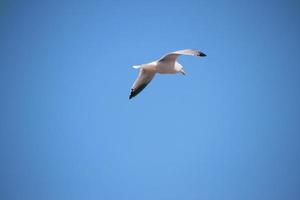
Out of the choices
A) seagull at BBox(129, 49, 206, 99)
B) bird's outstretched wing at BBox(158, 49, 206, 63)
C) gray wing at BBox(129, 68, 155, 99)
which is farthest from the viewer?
gray wing at BBox(129, 68, 155, 99)

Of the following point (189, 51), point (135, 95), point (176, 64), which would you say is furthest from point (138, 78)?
point (189, 51)

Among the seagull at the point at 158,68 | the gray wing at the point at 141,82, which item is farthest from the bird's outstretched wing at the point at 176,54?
the gray wing at the point at 141,82

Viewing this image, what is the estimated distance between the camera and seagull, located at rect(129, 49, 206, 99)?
5.67 meters

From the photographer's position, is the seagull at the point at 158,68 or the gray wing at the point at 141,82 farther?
the gray wing at the point at 141,82

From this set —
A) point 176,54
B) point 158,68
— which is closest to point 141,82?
point 158,68

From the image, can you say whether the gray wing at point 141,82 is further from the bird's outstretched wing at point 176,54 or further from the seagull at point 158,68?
the bird's outstretched wing at point 176,54

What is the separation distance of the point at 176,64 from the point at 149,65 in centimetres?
42

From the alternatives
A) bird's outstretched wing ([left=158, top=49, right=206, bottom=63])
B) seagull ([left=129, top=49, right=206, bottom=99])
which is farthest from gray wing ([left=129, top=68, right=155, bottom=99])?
bird's outstretched wing ([left=158, top=49, right=206, bottom=63])

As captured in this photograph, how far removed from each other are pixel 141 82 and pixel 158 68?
1.82 ft

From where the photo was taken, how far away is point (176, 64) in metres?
6.42

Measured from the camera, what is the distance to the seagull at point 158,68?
567 centimetres

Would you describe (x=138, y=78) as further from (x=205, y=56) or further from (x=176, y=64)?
(x=205, y=56)

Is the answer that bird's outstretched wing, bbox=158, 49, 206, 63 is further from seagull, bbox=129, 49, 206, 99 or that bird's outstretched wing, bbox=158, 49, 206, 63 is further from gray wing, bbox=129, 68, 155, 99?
gray wing, bbox=129, 68, 155, 99

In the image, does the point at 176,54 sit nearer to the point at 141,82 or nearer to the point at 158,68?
the point at 158,68
